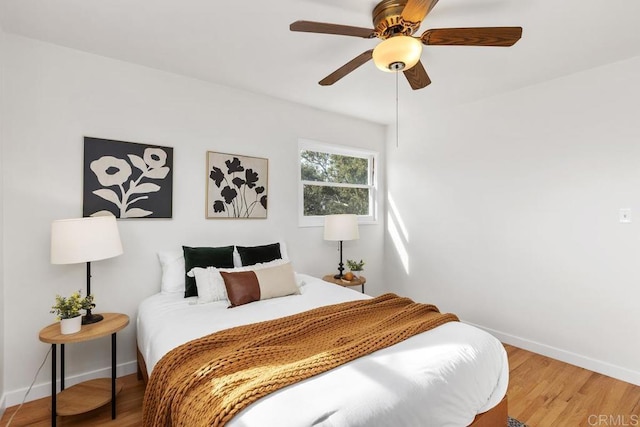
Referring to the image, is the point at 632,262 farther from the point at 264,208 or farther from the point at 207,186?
the point at 207,186

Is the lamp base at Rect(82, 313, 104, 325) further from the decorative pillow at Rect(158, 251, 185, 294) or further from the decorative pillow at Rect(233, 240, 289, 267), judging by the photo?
the decorative pillow at Rect(233, 240, 289, 267)

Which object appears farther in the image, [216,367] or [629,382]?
[629,382]

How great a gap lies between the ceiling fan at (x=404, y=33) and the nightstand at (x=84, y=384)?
82.2 inches

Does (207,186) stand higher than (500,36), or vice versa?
(500,36)

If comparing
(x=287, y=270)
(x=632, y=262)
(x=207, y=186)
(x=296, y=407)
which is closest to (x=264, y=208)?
(x=207, y=186)

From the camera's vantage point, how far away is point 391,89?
121 inches

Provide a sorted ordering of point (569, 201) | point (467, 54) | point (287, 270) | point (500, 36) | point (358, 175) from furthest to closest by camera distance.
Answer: point (358, 175), point (569, 201), point (287, 270), point (467, 54), point (500, 36)

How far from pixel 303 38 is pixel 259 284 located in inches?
70.5

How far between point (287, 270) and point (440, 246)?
2.04m

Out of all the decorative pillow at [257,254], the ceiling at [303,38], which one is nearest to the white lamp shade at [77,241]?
the decorative pillow at [257,254]

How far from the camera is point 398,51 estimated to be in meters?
1.62

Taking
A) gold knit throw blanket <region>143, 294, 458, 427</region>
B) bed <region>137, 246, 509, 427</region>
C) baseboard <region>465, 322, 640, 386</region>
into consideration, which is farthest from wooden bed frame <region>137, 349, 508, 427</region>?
baseboard <region>465, 322, 640, 386</region>

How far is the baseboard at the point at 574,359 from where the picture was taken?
248 cm

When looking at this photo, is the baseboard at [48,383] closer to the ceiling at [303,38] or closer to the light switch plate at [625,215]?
the ceiling at [303,38]
